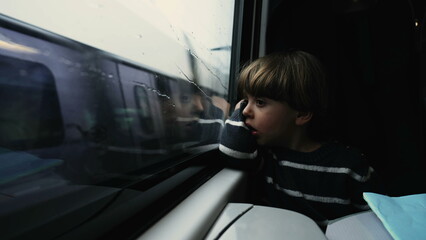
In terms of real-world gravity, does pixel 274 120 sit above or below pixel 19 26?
below

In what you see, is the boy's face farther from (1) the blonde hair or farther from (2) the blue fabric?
(2) the blue fabric

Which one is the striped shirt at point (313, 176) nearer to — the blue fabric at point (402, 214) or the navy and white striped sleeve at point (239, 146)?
the navy and white striped sleeve at point (239, 146)

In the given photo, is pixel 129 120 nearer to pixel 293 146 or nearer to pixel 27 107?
pixel 27 107

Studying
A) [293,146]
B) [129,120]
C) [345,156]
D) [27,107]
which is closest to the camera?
[27,107]

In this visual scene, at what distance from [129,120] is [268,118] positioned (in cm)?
50

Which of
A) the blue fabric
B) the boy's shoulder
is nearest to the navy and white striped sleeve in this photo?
the boy's shoulder

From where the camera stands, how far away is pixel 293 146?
887 mm

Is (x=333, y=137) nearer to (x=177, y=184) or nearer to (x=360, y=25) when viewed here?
(x=360, y=25)

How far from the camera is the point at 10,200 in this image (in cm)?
27

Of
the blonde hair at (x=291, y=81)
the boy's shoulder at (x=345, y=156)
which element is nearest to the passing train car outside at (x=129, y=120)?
the blonde hair at (x=291, y=81)

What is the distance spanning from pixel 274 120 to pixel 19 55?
27.1 inches

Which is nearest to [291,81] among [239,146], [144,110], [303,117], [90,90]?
[303,117]

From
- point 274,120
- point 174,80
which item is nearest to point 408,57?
point 274,120

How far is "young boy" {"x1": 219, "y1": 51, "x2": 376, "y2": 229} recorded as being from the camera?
76cm
